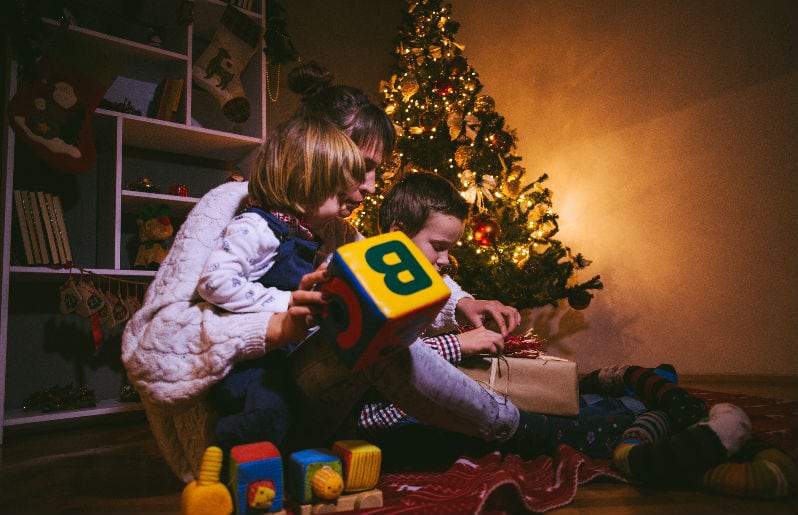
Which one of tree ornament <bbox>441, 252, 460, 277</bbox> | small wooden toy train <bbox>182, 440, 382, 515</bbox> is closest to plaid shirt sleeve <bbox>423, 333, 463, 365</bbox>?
small wooden toy train <bbox>182, 440, 382, 515</bbox>

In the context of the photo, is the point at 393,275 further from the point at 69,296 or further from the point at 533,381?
the point at 69,296

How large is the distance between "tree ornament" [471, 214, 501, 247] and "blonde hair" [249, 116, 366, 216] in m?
1.16

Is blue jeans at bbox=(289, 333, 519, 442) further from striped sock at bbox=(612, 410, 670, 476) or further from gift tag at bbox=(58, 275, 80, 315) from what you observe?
gift tag at bbox=(58, 275, 80, 315)

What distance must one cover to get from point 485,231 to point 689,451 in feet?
4.30

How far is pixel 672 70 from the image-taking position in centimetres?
217

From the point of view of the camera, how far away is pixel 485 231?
6.66ft

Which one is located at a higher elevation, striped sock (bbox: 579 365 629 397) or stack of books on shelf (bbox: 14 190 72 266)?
stack of books on shelf (bbox: 14 190 72 266)

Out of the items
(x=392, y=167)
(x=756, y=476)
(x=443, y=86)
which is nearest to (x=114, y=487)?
(x=756, y=476)

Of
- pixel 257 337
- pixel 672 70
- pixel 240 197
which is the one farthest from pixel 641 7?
pixel 257 337

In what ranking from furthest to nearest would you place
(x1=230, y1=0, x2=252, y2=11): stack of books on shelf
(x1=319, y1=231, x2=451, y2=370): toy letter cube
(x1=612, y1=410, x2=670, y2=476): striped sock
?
1. (x1=230, y1=0, x2=252, y2=11): stack of books on shelf
2. (x1=612, y1=410, x2=670, y2=476): striped sock
3. (x1=319, y1=231, x2=451, y2=370): toy letter cube

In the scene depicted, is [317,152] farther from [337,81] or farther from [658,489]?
[337,81]

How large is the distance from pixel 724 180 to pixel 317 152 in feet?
6.10

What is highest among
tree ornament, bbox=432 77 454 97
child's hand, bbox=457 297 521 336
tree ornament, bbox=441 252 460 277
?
tree ornament, bbox=432 77 454 97

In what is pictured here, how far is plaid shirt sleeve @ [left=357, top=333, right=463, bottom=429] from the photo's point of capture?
100 centimetres
